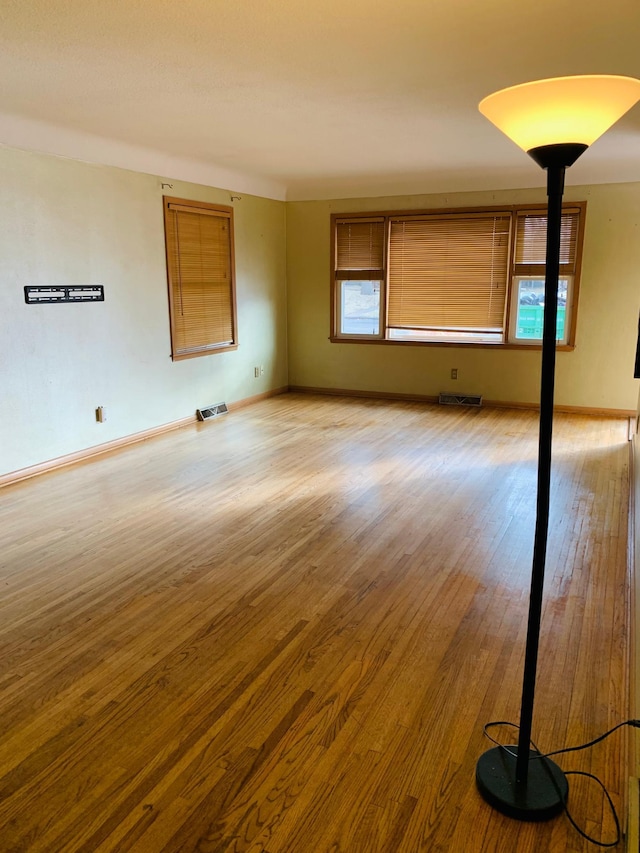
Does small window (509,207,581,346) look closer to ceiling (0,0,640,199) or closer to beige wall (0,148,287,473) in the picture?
ceiling (0,0,640,199)

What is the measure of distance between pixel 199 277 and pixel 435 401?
9.92 ft

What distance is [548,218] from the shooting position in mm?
1574

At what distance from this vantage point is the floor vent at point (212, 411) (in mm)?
6547

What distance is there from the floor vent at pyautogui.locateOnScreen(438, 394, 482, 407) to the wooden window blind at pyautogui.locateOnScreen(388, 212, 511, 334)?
2.45 feet

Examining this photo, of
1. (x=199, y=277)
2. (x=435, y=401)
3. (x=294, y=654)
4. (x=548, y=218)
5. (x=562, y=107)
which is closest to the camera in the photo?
(x=562, y=107)

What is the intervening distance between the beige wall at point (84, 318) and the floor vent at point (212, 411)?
9cm

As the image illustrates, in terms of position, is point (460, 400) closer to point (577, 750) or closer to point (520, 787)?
point (577, 750)

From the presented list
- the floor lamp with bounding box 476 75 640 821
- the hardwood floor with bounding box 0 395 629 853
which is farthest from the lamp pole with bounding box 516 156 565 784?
the hardwood floor with bounding box 0 395 629 853

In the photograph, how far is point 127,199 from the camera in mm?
5359

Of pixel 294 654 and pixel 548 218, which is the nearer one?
pixel 548 218

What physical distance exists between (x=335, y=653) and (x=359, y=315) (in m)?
5.70

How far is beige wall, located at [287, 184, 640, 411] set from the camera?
6.38m

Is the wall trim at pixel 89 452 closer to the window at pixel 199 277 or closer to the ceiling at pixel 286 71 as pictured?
the window at pixel 199 277

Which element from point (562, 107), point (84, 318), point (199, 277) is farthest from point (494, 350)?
point (562, 107)
